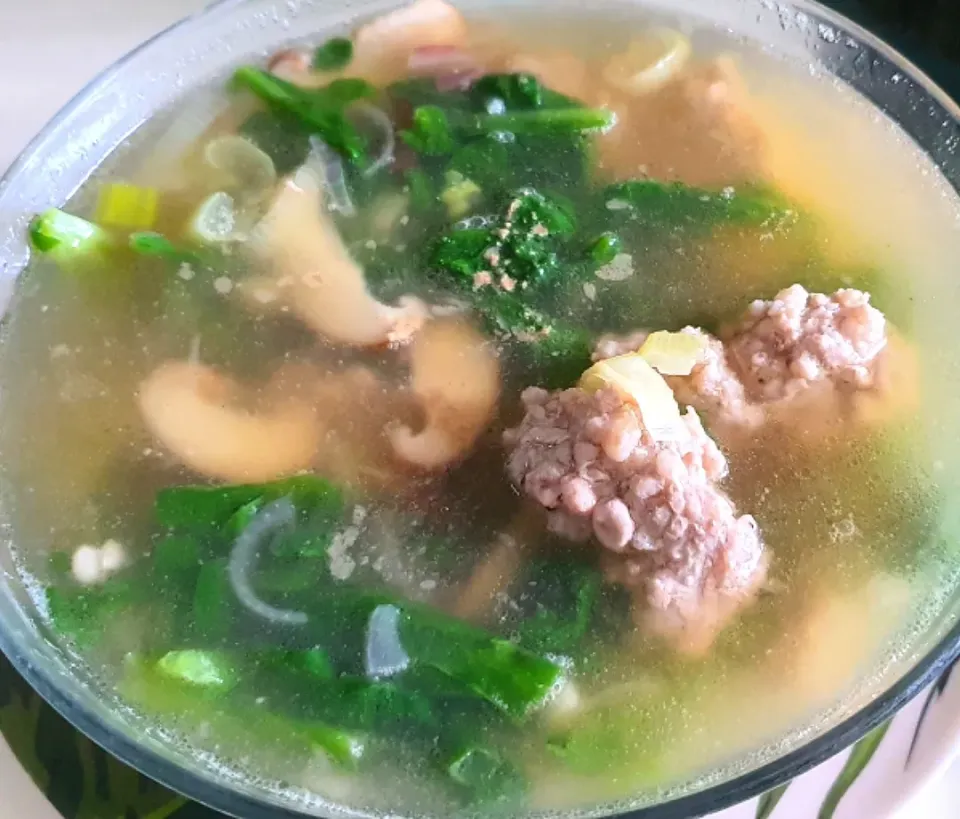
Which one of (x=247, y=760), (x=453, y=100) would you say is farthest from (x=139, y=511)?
(x=453, y=100)

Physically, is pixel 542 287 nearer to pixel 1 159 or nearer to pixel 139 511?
pixel 139 511

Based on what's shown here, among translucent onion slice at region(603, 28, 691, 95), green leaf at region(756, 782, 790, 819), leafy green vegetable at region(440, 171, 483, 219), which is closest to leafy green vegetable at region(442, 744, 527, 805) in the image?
green leaf at region(756, 782, 790, 819)

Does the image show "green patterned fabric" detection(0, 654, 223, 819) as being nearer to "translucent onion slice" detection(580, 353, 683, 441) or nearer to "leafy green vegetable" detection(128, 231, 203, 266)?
"leafy green vegetable" detection(128, 231, 203, 266)

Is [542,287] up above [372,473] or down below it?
above

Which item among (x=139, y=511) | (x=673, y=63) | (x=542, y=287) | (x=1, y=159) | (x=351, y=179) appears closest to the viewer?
(x=139, y=511)

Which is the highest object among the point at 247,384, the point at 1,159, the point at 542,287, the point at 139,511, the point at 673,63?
the point at 673,63

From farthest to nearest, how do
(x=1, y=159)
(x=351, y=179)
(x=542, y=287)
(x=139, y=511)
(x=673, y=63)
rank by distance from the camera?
(x=1, y=159)
(x=673, y=63)
(x=351, y=179)
(x=542, y=287)
(x=139, y=511)

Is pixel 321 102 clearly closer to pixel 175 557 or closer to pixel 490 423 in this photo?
pixel 490 423
